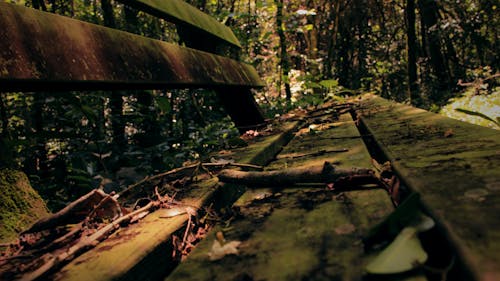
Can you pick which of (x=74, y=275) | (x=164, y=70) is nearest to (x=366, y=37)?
(x=164, y=70)

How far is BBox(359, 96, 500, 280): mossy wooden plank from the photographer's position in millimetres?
368

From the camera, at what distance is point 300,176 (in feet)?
2.63

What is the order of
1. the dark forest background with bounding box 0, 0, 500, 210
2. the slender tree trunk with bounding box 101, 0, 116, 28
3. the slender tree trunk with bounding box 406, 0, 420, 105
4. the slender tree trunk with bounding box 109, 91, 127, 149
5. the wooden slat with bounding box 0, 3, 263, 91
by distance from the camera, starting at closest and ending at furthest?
1. the wooden slat with bounding box 0, 3, 263, 91
2. the dark forest background with bounding box 0, 0, 500, 210
3. the slender tree trunk with bounding box 109, 91, 127, 149
4. the slender tree trunk with bounding box 101, 0, 116, 28
5. the slender tree trunk with bounding box 406, 0, 420, 105

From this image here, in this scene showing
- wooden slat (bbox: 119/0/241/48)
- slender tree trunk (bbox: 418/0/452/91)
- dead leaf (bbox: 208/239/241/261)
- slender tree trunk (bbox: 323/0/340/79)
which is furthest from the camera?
slender tree trunk (bbox: 323/0/340/79)

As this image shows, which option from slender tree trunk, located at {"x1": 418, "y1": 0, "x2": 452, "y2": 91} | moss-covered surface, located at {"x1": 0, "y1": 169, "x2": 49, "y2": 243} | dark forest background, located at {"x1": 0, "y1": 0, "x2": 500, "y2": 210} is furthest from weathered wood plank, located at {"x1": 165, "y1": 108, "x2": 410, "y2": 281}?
slender tree trunk, located at {"x1": 418, "y1": 0, "x2": 452, "y2": 91}

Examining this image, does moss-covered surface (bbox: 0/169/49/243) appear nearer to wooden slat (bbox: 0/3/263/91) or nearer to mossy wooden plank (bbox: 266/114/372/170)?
wooden slat (bbox: 0/3/263/91)

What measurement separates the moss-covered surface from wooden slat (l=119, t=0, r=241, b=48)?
2.28ft

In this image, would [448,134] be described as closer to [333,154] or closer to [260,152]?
[333,154]

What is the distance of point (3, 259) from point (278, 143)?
1.23 meters

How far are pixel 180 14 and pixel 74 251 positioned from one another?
4.11 feet

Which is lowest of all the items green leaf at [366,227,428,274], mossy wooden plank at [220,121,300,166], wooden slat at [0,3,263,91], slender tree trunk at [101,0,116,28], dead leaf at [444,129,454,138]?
mossy wooden plank at [220,121,300,166]

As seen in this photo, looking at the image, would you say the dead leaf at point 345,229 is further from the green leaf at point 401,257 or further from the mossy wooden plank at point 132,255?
the mossy wooden plank at point 132,255

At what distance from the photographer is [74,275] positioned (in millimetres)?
578

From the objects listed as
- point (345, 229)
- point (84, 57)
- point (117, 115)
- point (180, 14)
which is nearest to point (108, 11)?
point (117, 115)
